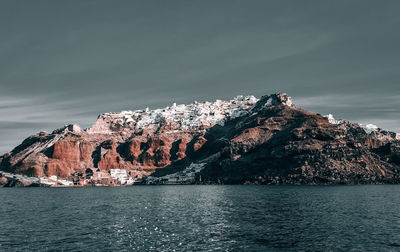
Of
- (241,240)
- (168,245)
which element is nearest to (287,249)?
(241,240)

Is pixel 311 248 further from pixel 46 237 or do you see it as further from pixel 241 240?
pixel 46 237

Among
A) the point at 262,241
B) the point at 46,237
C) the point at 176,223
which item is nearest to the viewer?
the point at 262,241

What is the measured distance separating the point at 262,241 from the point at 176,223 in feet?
103

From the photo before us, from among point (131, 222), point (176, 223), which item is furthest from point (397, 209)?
point (131, 222)

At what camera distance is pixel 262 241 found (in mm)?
69188

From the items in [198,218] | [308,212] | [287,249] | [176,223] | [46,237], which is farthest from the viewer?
[308,212]

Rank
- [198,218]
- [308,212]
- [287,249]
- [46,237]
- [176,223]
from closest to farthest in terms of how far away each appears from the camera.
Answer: [287,249] < [46,237] < [176,223] < [198,218] < [308,212]

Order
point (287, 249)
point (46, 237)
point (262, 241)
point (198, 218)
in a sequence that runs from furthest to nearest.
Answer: point (198, 218)
point (46, 237)
point (262, 241)
point (287, 249)

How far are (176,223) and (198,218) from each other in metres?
10.7

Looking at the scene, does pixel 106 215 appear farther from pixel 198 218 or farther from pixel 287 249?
pixel 287 249

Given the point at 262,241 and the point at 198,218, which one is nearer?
the point at 262,241

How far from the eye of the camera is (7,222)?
318ft

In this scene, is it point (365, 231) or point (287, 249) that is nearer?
point (287, 249)

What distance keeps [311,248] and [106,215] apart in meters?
72.0
